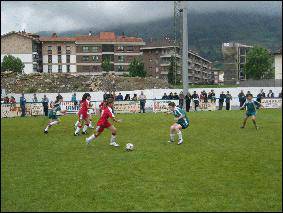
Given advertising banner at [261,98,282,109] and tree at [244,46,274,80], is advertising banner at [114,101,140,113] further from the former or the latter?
tree at [244,46,274,80]

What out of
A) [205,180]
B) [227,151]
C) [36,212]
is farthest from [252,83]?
[36,212]

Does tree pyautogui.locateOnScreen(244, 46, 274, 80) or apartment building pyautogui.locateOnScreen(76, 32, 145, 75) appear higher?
tree pyautogui.locateOnScreen(244, 46, 274, 80)

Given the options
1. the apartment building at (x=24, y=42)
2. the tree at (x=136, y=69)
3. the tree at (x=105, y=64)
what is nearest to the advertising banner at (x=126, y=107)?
the tree at (x=105, y=64)

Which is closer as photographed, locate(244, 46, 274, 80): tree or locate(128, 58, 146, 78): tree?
locate(128, 58, 146, 78): tree

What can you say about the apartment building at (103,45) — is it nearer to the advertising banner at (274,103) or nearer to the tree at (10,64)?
the tree at (10,64)

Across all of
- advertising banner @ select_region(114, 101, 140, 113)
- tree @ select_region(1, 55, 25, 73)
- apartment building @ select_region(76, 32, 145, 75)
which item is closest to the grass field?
tree @ select_region(1, 55, 25, 73)

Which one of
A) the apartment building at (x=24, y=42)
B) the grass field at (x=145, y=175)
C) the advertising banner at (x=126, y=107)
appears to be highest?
the apartment building at (x=24, y=42)

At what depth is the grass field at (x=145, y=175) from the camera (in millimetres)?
5931

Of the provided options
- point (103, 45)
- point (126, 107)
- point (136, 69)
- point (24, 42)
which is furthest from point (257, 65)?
point (24, 42)

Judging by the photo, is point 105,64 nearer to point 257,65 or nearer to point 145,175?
point 145,175

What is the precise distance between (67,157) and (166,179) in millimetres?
4468

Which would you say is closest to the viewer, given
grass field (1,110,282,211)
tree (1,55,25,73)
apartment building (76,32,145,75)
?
tree (1,55,25,73)

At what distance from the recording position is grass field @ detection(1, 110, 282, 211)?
5931 mm

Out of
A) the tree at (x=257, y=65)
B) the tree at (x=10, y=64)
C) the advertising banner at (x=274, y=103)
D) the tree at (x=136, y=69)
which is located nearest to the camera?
the advertising banner at (x=274, y=103)
